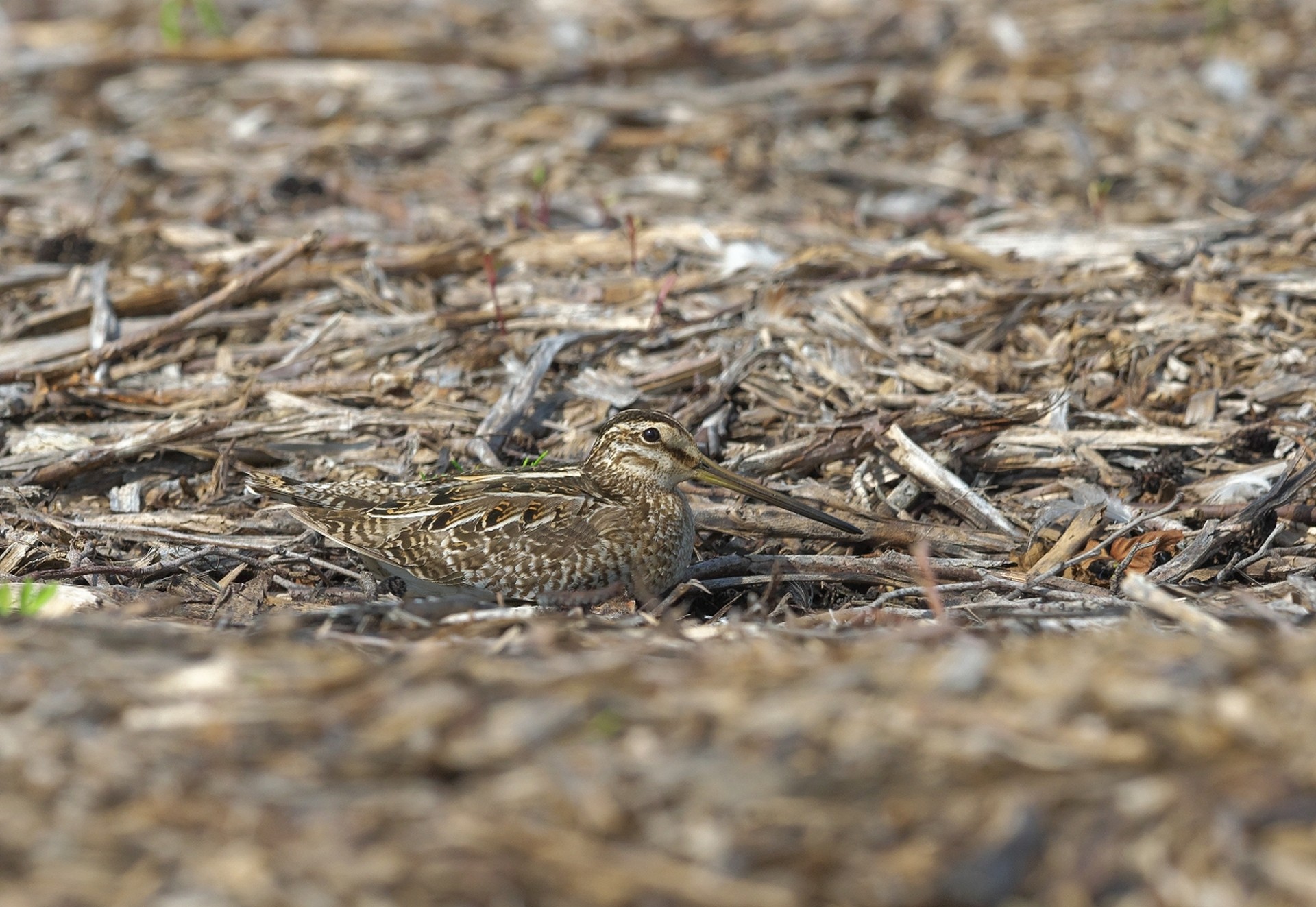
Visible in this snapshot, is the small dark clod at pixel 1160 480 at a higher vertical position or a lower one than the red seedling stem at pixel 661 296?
lower

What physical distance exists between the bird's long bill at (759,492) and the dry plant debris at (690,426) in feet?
0.54

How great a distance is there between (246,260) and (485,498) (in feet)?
8.75

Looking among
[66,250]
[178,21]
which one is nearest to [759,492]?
[66,250]

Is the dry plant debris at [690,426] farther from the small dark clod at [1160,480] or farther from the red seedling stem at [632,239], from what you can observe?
the red seedling stem at [632,239]

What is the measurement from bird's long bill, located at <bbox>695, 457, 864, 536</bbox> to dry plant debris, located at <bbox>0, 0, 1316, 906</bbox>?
6.4 inches

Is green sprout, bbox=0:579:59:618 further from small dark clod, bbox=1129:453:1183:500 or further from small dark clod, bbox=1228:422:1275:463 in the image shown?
small dark clod, bbox=1228:422:1275:463

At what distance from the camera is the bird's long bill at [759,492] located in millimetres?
5410

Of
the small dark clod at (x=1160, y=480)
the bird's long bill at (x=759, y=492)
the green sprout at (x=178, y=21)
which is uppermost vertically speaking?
the green sprout at (x=178, y=21)

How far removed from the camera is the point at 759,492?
5539 mm

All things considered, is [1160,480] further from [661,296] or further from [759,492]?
[661,296]

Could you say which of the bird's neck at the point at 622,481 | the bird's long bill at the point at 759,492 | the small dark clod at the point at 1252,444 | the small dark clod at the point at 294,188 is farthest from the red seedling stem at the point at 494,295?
the small dark clod at the point at 1252,444

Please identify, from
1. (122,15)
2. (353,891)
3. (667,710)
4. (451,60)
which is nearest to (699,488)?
(667,710)

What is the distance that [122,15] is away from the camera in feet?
37.2

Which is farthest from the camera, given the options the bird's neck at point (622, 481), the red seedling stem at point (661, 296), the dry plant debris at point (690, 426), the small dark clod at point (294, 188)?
the small dark clod at point (294, 188)
